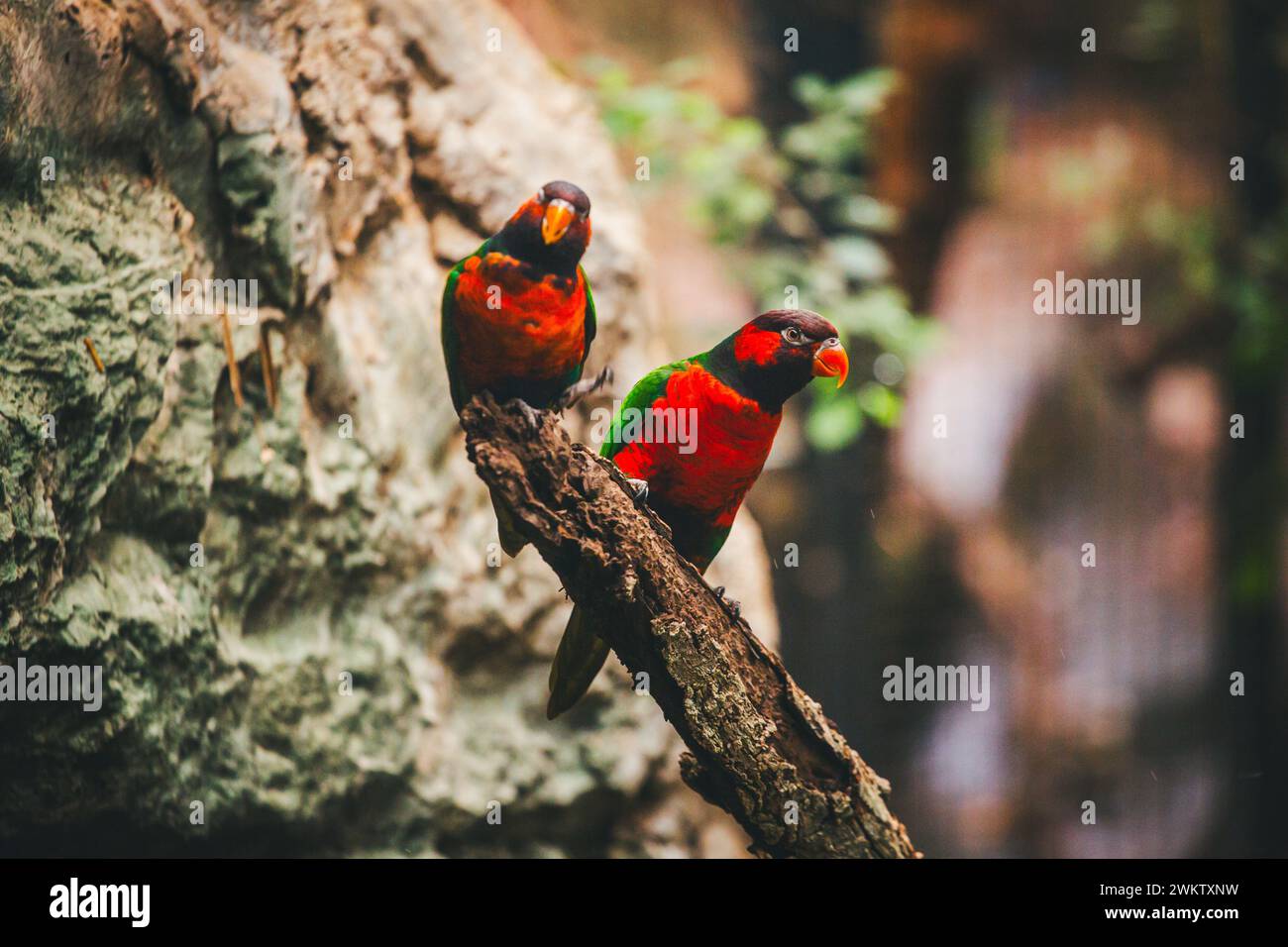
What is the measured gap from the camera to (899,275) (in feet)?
21.0

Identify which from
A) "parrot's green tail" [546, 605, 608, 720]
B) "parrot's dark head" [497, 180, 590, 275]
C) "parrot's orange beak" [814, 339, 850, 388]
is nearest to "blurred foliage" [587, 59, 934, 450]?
"parrot's orange beak" [814, 339, 850, 388]

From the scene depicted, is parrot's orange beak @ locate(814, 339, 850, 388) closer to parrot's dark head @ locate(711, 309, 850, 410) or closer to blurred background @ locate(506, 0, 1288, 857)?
parrot's dark head @ locate(711, 309, 850, 410)

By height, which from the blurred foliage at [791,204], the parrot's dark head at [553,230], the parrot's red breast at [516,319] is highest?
the blurred foliage at [791,204]

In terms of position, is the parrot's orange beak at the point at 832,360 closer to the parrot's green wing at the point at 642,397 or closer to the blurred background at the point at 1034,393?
the parrot's green wing at the point at 642,397

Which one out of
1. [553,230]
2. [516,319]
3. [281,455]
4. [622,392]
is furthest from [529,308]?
[622,392]

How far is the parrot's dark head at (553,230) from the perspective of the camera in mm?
2203

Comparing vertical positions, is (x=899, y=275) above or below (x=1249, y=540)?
above

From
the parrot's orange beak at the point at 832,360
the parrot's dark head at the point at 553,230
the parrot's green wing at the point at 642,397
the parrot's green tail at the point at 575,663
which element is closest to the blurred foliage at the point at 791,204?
the parrot's green wing at the point at 642,397

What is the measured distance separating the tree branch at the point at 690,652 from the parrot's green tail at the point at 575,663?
0.55 feet

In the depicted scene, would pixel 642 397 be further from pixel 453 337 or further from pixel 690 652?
pixel 690 652
